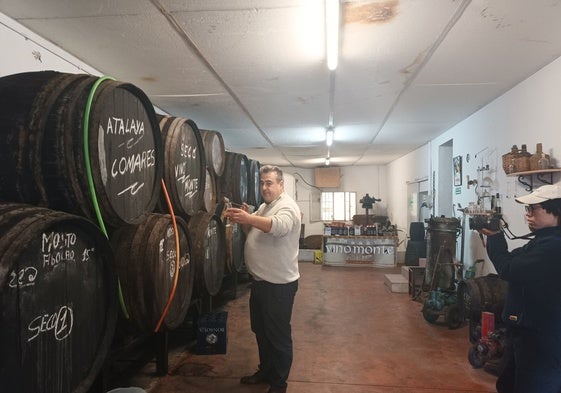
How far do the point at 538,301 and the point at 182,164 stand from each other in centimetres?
213

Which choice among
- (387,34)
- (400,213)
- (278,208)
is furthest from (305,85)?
(400,213)

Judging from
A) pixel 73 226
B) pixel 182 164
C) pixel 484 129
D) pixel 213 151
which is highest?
pixel 484 129

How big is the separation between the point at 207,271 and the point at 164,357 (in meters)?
0.72

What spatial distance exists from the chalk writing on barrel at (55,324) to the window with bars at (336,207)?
1101cm

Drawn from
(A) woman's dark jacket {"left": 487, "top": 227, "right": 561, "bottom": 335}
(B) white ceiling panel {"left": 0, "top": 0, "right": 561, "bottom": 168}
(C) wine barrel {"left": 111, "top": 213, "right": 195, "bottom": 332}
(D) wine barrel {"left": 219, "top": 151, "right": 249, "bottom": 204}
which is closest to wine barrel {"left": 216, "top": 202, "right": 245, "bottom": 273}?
(D) wine barrel {"left": 219, "top": 151, "right": 249, "bottom": 204}

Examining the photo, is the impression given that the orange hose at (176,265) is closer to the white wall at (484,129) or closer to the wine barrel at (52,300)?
the wine barrel at (52,300)

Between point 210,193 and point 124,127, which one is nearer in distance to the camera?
point 124,127

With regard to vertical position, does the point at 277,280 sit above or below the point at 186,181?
below

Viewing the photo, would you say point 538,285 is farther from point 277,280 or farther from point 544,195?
point 277,280

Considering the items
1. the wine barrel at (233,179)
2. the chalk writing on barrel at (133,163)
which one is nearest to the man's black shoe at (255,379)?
the chalk writing on barrel at (133,163)

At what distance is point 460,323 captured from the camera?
4078 millimetres

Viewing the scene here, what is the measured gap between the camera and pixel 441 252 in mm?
5027

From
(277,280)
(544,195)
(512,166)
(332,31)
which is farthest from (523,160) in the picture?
(277,280)

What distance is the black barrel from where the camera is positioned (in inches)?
195
